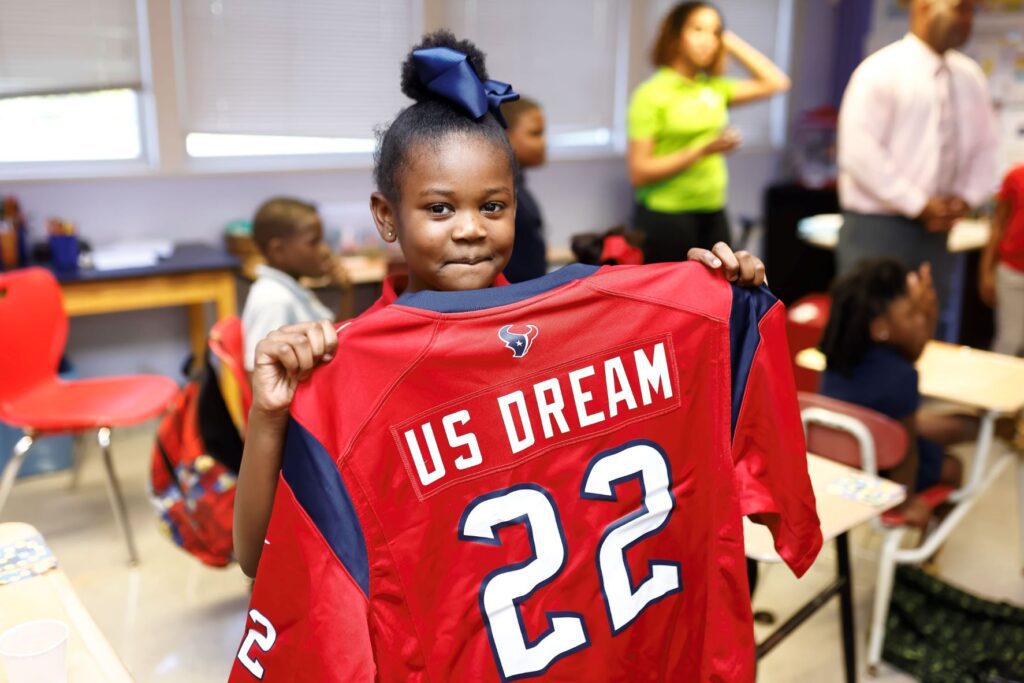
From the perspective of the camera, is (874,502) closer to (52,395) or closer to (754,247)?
(52,395)

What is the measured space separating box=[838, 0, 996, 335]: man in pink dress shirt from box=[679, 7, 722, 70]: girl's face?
62 cm

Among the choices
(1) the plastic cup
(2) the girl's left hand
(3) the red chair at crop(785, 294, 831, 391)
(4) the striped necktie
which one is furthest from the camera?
(3) the red chair at crop(785, 294, 831, 391)

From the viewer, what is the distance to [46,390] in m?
3.08

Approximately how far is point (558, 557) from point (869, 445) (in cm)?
134

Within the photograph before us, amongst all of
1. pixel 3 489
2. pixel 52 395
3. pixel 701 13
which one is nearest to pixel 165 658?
pixel 3 489

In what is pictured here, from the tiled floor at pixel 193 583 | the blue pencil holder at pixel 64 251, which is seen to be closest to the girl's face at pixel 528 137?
the tiled floor at pixel 193 583

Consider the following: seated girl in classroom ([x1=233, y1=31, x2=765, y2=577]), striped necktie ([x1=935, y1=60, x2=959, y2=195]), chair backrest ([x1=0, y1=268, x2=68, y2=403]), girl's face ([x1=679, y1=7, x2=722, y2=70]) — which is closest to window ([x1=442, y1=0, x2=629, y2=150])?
girl's face ([x1=679, y1=7, x2=722, y2=70])

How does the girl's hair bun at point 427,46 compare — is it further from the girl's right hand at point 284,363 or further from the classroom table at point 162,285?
the classroom table at point 162,285

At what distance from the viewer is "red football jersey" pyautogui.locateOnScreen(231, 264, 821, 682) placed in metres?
1.02

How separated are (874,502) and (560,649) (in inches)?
37.5

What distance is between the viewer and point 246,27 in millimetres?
4328

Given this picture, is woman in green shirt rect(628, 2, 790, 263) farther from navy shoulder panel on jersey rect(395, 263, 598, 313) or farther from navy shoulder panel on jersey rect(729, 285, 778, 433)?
navy shoulder panel on jersey rect(395, 263, 598, 313)

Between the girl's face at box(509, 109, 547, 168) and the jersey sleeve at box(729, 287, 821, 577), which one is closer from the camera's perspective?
the jersey sleeve at box(729, 287, 821, 577)

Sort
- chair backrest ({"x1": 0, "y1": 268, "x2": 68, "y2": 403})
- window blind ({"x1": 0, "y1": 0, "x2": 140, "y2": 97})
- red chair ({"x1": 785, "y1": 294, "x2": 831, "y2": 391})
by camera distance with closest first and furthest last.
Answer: chair backrest ({"x1": 0, "y1": 268, "x2": 68, "y2": 403}), red chair ({"x1": 785, "y1": 294, "x2": 831, "y2": 391}), window blind ({"x1": 0, "y1": 0, "x2": 140, "y2": 97})
